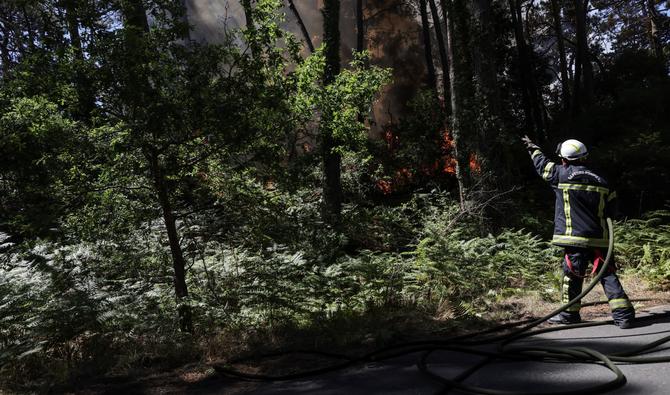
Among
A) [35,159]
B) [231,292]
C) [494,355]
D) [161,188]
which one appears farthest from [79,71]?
[494,355]

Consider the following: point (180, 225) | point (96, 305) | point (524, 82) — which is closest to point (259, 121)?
point (180, 225)

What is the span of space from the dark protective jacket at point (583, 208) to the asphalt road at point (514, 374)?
99 cm

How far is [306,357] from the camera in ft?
18.2

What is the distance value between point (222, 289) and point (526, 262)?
4860 mm

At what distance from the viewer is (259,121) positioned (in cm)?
658

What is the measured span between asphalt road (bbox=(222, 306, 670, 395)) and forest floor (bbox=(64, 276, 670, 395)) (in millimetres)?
219

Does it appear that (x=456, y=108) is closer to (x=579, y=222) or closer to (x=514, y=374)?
(x=579, y=222)

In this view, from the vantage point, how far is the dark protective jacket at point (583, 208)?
599cm

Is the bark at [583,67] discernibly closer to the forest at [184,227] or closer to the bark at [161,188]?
the forest at [184,227]

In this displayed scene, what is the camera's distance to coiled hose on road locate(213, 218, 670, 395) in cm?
405

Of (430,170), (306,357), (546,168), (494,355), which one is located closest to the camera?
(494,355)

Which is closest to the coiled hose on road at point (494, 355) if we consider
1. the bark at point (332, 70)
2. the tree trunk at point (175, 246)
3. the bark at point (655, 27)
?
the tree trunk at point (175, 246)

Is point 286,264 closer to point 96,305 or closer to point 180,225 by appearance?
point 180,225

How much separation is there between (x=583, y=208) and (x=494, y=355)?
7.30 feet
